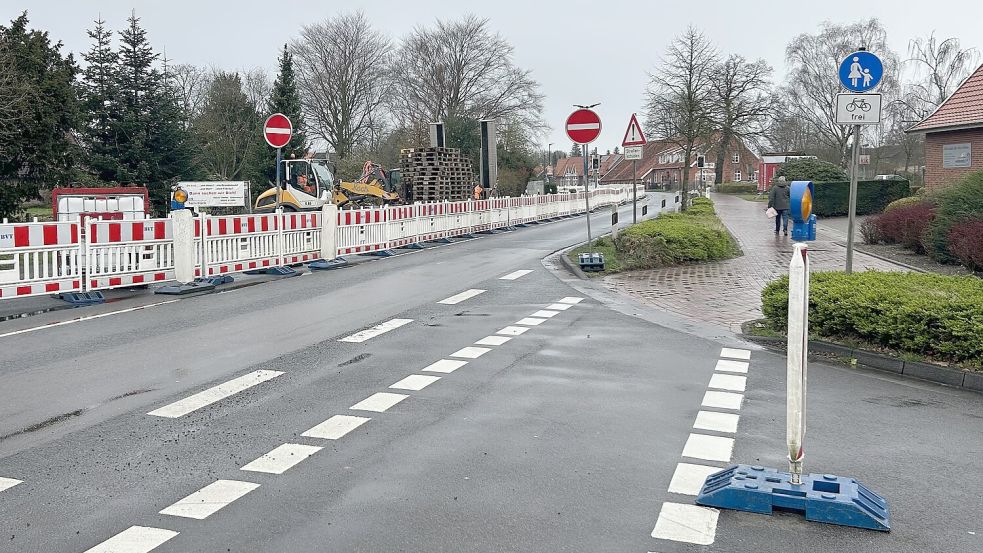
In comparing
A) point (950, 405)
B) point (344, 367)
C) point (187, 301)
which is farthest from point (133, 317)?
point (950, 405)

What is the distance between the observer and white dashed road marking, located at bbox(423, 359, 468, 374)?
26.6 feet

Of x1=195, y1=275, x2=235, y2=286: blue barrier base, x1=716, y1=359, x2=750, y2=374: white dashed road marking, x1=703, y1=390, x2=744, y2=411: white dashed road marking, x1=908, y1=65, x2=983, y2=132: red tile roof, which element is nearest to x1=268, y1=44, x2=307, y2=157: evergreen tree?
x1=908, y1=65, x2=983, y2=132: red tile roof

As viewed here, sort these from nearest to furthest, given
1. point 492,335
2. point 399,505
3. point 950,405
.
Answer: point 399,505 → point 950,405 → point 492,335

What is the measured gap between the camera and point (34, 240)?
41.7 feet

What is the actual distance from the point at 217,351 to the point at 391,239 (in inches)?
547

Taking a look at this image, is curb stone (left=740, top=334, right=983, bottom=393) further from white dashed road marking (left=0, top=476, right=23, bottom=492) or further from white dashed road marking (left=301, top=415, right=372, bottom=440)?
white dashed road marking (left=0, top=476, right=23, bottom=492)

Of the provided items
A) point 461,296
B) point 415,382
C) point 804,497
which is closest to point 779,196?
point 461,296

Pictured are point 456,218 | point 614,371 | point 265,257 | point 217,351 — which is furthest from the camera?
point 456,218

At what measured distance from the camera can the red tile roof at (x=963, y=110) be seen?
29.8 metres

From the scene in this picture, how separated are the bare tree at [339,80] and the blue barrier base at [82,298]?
52.6m

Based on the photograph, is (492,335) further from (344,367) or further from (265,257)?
(265,257)

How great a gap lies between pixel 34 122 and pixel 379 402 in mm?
27370

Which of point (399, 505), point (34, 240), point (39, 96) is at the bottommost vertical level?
point (399, 505)

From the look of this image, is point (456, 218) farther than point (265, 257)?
Yes
